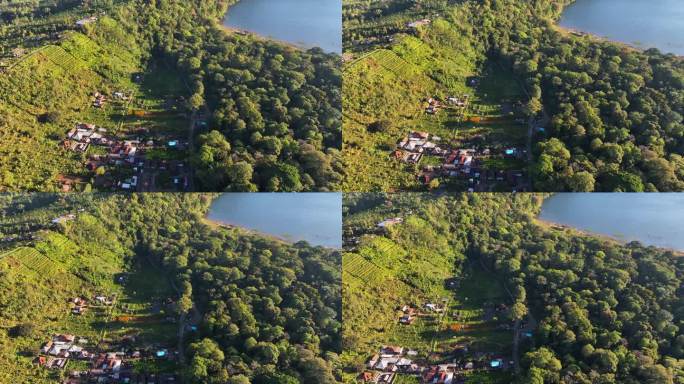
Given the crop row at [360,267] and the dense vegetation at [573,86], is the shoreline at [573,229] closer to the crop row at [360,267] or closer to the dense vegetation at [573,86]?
the dense vegetation at [573,86]

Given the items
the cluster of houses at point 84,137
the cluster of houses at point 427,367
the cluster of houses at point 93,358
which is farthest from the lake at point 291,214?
the cluster of houses at point 93,358

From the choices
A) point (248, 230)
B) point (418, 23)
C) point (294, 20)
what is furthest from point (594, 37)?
point (248, 230)

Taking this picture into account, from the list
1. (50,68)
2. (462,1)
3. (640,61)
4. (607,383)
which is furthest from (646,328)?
(50,68)

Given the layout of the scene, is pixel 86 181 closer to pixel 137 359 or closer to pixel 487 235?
pixel 137 359

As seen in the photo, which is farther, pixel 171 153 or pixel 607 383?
pixel 171 153

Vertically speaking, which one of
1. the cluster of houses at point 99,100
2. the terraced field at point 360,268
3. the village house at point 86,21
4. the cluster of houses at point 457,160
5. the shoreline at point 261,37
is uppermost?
the village house at point 86,21

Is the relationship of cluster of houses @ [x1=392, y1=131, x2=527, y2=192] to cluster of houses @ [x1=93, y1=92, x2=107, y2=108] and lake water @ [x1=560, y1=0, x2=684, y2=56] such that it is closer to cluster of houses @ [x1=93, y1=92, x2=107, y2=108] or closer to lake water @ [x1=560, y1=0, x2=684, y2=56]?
lake water @ [x1=560, y1=0, x2=684, y2=56]

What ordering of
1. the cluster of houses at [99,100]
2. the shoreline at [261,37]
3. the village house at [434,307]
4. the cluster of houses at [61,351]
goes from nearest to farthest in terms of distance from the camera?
1. the cluster of houses at [61,351]
2. the village house at [434,307]
3. the cluster of houses at [99,100]
4. the shoreline at [261,37]

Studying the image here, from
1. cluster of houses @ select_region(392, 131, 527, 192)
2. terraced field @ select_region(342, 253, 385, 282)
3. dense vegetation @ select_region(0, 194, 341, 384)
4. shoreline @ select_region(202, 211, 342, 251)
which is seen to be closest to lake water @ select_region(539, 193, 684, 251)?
cluster of houses @ select_region(392, 131, 527, 192)
